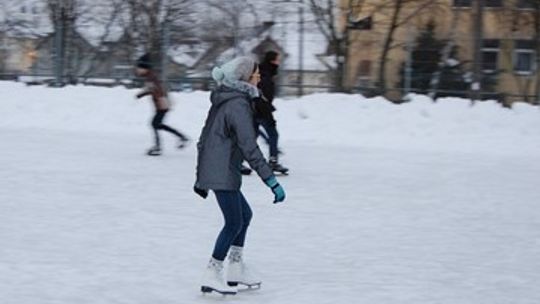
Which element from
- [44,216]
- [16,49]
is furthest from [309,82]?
[44,216]

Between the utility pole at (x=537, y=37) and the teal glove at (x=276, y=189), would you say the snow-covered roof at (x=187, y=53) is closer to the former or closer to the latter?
the utility pole at (x=537, y=37)

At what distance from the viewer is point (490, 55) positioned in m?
21.1

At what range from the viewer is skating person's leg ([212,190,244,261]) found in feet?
20.6

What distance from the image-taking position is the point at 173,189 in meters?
11.4

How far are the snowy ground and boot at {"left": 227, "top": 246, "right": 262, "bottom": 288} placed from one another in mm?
92

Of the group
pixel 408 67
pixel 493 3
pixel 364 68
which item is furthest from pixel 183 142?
pixel 493 3

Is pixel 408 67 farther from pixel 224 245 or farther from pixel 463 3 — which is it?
pixel 224 245

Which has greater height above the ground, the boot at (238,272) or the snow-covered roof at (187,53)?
the boot at (238,272)

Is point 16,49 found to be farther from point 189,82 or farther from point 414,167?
point 414,167

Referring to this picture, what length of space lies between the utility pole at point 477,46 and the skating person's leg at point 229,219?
544 inches

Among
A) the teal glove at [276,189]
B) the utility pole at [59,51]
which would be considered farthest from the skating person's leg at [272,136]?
the utility pole at [59,51]

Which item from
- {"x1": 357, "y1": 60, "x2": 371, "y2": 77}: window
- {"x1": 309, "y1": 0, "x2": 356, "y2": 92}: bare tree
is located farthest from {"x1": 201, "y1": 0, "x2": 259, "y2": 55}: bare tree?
{"x1": 357, "y1": 60, "x2": 371, "y2": 77}: window

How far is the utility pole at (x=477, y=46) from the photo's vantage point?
64.8 feet

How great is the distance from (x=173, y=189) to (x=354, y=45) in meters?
12.1
